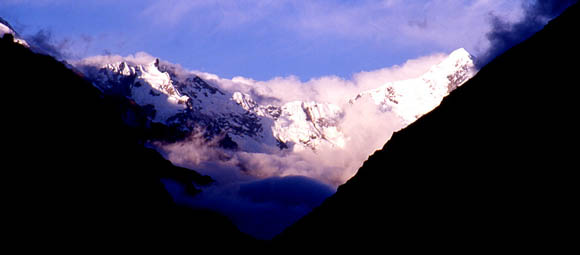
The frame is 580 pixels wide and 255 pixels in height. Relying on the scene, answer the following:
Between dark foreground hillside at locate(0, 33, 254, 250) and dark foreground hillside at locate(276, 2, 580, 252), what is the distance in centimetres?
2834

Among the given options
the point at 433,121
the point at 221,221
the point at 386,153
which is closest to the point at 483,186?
the point at 433,121

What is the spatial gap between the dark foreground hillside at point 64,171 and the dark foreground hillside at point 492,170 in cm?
2834

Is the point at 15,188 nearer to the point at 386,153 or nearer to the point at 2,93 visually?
the point at 2,93

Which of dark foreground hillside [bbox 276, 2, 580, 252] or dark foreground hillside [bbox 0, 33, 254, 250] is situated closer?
dark foreground hillside [bbox 276, 2, 580, 252]

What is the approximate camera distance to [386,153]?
46.7 meters

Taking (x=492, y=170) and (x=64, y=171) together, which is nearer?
(x=492, y=170)

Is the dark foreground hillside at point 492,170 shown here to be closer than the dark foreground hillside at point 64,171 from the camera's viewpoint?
Yes

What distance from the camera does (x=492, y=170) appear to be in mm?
24469

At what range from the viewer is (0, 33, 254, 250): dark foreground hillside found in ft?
130

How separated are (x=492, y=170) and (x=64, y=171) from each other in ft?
154

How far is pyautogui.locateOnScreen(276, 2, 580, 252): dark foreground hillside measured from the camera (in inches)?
761

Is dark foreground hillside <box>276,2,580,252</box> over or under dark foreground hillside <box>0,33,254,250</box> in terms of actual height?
under

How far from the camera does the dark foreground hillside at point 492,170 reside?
19.3 meters

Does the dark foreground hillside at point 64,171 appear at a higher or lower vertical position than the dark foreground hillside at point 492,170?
higher
